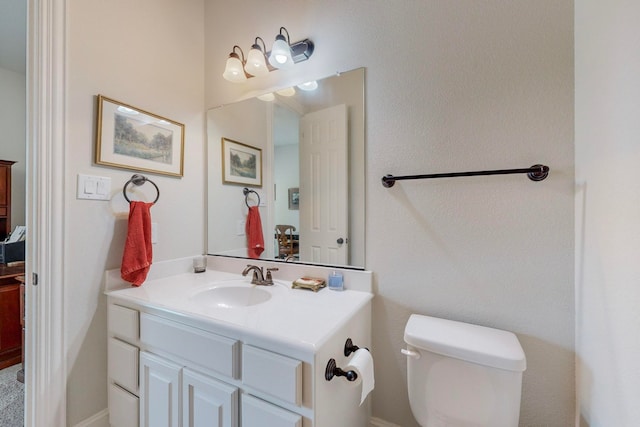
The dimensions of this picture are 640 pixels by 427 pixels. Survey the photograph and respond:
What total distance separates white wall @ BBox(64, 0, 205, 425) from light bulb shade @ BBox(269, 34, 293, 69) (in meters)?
0.67

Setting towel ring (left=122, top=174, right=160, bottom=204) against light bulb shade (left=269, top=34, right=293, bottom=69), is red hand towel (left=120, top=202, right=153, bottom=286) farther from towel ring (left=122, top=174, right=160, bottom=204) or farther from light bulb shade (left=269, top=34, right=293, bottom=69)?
light bulb shade (left=269, top=34, right=293, bottom=69)

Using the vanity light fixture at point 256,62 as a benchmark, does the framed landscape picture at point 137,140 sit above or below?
below

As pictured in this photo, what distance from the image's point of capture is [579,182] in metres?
0.92

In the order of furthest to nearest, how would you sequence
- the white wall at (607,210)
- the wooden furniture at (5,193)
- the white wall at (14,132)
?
the white wall at (14,132) < the wooden furniture at (5,193) < the white wall at (607,210)

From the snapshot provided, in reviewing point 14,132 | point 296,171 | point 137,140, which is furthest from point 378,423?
point 14,132

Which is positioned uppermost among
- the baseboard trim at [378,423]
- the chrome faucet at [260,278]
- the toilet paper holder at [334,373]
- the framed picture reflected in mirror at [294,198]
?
the framed picture reflected in mirror at [294,198]

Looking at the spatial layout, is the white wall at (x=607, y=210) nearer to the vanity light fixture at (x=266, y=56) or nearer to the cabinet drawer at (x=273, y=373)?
the cabinet drawer at (x=273, y=373)

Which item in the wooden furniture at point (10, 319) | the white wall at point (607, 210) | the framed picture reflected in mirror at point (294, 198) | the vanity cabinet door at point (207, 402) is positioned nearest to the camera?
the white wall at point (607, 210)

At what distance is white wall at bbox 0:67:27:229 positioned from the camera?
262 centimetres

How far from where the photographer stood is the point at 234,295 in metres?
1.41

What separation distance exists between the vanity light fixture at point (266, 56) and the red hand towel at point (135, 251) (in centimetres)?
95

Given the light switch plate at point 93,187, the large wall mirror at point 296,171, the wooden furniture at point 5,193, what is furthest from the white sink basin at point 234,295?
the wooden furniture at point 5,193

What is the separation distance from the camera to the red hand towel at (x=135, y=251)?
1301mm

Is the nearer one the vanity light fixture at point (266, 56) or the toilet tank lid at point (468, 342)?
the toilet tank lid at point (468, 342)
